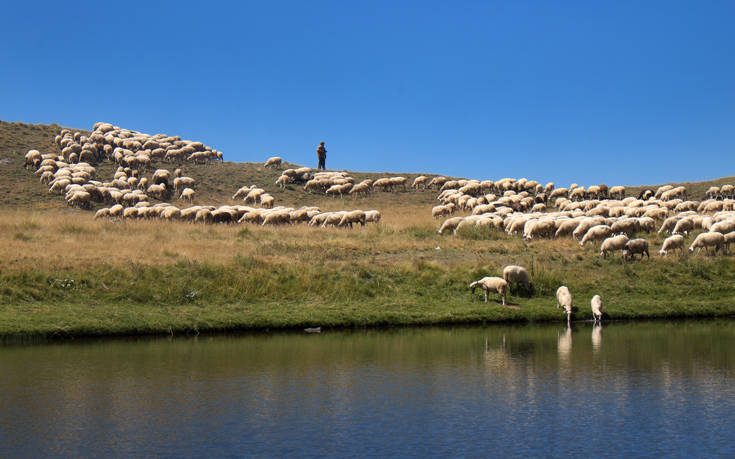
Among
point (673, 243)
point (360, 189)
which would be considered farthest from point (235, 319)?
point (360, 189)

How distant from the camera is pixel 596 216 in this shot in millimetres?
42938

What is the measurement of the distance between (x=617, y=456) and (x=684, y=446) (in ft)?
4.41

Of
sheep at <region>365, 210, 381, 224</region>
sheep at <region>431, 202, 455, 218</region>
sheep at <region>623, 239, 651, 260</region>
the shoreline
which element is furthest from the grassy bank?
sheep at <region>431, 202, 455, 218</region>

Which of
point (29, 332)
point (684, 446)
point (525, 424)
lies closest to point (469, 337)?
point (525, 424)

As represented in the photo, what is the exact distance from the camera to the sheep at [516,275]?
3116cm

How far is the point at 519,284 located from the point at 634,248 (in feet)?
24.2

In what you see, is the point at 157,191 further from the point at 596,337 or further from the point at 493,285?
the point at 596,337

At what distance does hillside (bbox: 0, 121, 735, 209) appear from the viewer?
5816 cm

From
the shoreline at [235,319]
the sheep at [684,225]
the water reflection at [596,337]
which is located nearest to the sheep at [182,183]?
the shoreline at [235,319]

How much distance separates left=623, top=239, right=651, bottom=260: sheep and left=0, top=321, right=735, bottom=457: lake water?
421 inches

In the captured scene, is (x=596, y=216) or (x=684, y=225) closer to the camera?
(x=684, y=225)

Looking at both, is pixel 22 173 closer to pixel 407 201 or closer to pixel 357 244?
pixel 407 201

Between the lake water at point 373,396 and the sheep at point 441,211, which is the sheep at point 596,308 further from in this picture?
the sheep at point 441,211

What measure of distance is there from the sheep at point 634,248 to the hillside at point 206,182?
29576 millimetres
